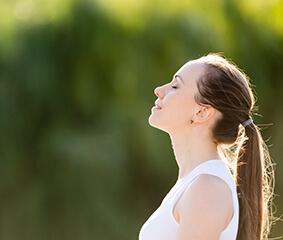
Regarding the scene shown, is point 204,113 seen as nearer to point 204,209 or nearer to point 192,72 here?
point 192,72

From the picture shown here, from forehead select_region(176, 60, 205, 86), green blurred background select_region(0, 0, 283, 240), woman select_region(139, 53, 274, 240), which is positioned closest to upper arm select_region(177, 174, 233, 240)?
woman select_region(139, 53, 274, 240)

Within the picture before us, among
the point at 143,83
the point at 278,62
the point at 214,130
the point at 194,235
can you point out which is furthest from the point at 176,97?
the point at 278,62

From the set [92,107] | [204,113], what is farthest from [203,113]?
[92,107]

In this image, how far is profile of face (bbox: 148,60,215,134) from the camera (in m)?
2.20

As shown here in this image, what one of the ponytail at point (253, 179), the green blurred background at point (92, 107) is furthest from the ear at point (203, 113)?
the green blurred background at point (92, 107)

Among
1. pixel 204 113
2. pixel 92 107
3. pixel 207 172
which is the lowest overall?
pixel 92 107

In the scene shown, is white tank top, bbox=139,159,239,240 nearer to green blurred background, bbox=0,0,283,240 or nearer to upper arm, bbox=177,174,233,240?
upper arm, bbox=177,174,233,240

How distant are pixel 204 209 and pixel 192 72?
37 cm

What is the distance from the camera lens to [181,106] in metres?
2.22

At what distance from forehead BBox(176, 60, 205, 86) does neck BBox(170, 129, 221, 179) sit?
0.40 feet

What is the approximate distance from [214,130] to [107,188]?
427 centimetres

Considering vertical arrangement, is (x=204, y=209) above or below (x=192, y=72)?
below

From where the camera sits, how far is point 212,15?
6.54 meters

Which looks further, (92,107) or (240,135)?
(92,107)
